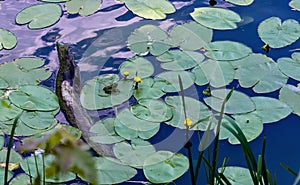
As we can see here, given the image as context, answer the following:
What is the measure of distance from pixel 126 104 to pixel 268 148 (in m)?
0.46

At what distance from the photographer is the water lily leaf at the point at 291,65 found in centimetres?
148

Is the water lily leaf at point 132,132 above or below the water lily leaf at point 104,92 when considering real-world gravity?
below

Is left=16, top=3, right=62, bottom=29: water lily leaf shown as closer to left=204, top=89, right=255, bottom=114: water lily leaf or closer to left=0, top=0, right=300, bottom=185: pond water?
left=0, top=0, right=300, bottom=185: pond water

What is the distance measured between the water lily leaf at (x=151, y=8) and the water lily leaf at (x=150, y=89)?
0.38 m

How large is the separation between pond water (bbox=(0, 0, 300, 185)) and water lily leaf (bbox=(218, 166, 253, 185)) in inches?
3.4

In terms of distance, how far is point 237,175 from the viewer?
1.13m

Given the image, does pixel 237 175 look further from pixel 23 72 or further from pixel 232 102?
pixel 23 72

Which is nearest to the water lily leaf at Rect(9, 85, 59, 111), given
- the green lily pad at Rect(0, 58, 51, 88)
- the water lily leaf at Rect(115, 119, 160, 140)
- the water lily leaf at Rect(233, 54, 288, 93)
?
the green lily pad at Rect(0, 58, 51, 88)

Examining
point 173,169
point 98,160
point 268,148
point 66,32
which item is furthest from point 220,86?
point 66,32

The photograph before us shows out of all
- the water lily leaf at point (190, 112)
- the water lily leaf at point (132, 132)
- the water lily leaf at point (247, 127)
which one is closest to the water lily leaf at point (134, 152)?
the water lily leaf at point (132, 132)

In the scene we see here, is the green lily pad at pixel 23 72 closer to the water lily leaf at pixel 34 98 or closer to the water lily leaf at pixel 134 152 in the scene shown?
the water lily leaf at pixel 34 98

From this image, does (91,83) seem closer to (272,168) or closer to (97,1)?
(97,1)

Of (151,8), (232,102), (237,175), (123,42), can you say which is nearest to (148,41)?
(123,42)

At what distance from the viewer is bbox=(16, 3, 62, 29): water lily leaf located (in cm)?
169
